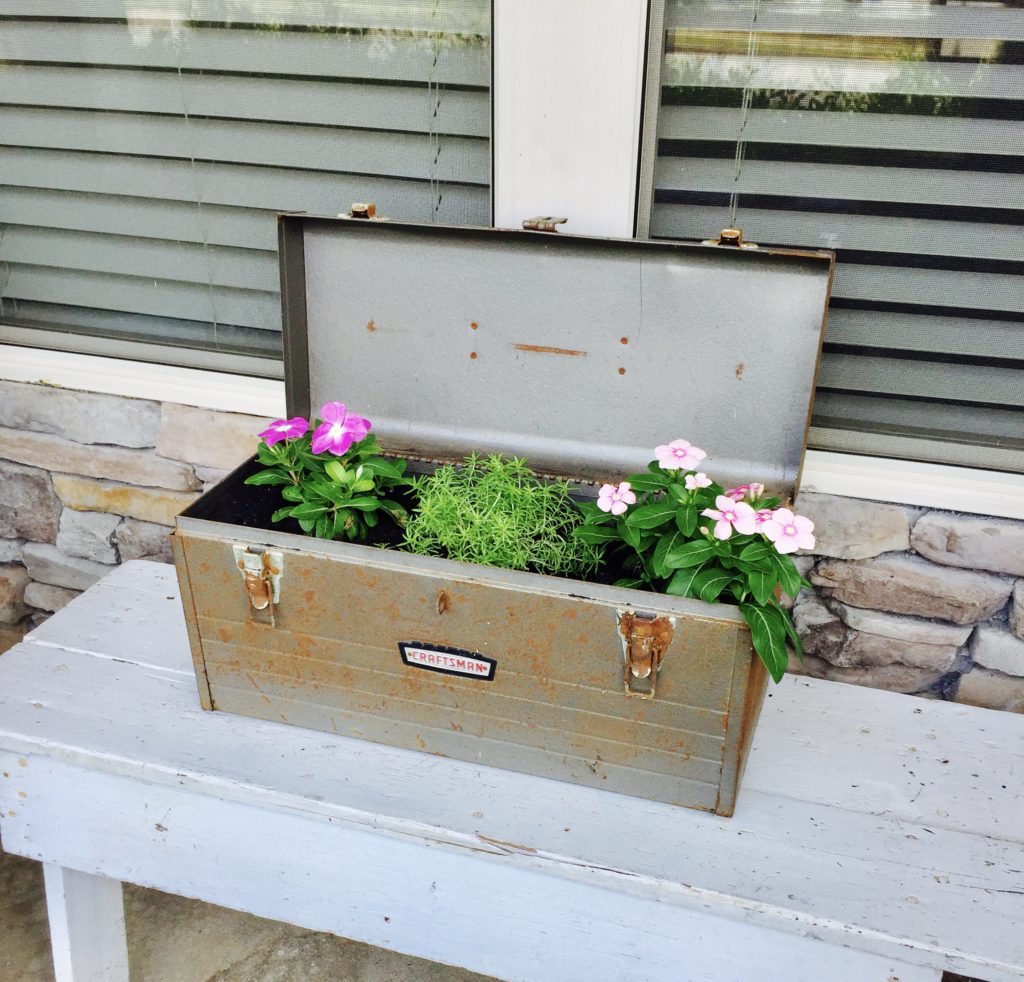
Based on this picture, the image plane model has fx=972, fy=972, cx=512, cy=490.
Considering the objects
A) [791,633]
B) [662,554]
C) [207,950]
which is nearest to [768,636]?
[791,633]

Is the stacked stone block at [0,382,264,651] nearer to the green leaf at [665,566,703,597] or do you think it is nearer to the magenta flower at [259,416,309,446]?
the magenta flower at [259,416,309,446]

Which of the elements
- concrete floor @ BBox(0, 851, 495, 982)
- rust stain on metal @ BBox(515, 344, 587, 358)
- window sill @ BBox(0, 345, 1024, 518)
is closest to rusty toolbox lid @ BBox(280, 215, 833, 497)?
rust stain on metal @ BBox(515, 344, 587, 358)

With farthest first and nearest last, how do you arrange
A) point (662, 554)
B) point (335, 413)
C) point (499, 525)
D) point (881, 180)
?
point (881, 180) < point (335, 413) < point (499, 525) < point (662, 554)

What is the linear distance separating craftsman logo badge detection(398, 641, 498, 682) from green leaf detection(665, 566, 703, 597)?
9.9 inches

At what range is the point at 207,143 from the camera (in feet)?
6.28

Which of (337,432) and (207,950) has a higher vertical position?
(337,432)

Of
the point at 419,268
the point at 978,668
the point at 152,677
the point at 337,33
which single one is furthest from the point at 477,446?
the point at 978,668

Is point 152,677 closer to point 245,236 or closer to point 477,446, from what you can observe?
point 477,446

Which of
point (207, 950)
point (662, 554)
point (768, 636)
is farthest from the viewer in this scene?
point (207, 950)

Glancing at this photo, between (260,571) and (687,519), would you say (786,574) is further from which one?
(260,571)

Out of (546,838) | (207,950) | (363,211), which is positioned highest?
(363,211)

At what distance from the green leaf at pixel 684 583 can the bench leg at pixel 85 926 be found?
3.47 feet

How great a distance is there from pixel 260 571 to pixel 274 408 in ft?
2.58

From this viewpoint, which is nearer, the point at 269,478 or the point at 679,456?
the point at 679,456
